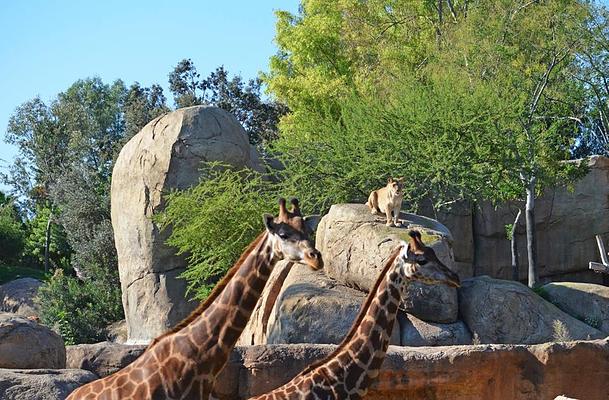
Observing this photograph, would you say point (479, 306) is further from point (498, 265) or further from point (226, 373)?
point (498, 265)

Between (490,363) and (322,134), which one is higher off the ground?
(322,134)

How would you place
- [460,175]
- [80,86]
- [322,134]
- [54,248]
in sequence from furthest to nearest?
[80,86]
[54,248]
[322,134]
[460,175]

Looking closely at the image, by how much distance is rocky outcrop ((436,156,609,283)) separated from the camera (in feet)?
86.8

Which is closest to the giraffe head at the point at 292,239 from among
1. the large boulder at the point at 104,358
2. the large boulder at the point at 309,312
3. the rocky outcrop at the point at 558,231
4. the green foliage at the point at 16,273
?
the large boulder at the point at 104,358

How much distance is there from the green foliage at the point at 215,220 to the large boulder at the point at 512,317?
6.14 m

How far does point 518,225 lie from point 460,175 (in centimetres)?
530

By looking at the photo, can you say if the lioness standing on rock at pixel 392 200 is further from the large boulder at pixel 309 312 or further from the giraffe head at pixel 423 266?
the giraffe head at pixel 423 266

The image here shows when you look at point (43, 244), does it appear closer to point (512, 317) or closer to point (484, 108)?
point (484, 108)

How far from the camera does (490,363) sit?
36.3 feet

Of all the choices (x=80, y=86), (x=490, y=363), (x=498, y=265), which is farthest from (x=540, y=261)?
(x=80, y=86)

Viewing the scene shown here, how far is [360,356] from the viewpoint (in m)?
8.58

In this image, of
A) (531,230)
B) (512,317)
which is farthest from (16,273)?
(512,317)

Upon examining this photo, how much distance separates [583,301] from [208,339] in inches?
469

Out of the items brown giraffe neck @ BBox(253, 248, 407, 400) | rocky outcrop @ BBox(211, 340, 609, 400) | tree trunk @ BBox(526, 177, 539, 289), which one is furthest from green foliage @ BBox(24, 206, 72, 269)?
brown giraffe neck @ BBox(253, 248, 407, 400)
